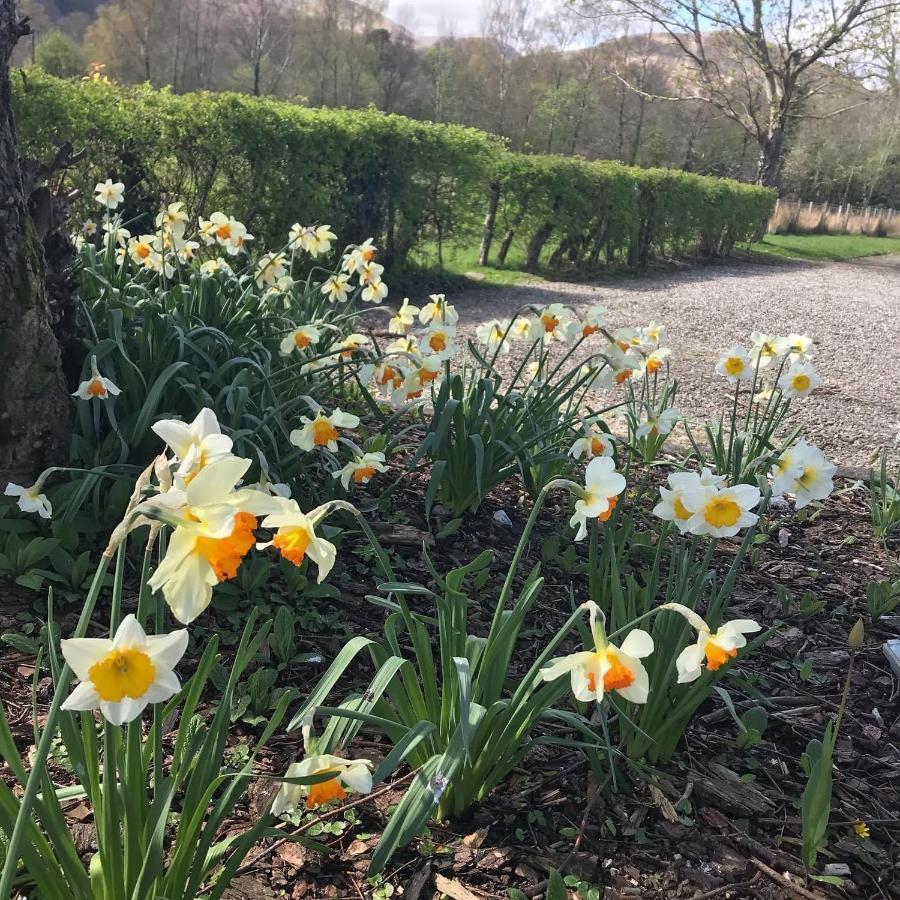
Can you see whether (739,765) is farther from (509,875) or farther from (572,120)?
(572,120)

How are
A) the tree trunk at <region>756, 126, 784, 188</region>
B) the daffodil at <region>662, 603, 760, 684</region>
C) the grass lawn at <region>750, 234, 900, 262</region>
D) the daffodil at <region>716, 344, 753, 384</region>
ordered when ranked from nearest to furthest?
the daffodil at <region>662, 603, 760, 684</region>
the daffodil at <region>716, 344, 753, 384</region>
the grass lawn at <region>750, 234, 900, 262</region>
the tree trunk at <region>756, 126, 784, 188</region>

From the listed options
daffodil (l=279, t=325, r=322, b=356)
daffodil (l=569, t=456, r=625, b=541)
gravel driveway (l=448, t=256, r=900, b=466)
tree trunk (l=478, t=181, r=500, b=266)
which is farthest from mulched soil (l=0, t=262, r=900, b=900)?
tree trunk (l=478, t=181, r=500, b=266)

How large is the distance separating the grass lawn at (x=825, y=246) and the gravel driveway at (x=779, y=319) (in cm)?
310

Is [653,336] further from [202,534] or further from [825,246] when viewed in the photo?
[825,246]

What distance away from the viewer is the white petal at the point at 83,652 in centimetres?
85

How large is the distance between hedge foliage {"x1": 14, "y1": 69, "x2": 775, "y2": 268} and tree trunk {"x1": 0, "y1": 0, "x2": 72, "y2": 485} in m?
3.13

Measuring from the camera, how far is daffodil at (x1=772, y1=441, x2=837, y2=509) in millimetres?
1771

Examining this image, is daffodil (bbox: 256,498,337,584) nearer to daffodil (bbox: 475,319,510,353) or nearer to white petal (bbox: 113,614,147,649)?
white petal (bbox: 113,614,147,649)

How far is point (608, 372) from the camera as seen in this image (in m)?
2.92

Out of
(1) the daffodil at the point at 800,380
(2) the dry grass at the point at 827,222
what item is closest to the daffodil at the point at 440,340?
(1) the daffodil at the point at 800,380

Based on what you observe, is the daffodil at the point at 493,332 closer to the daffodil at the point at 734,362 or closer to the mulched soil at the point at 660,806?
the daffodil at the point at 734,362

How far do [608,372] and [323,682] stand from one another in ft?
6.33

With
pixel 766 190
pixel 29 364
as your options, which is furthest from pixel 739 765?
pixel 766 190

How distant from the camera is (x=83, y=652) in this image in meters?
0.86
